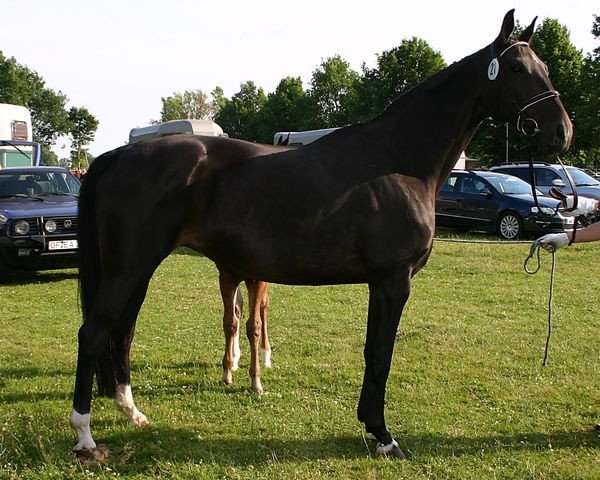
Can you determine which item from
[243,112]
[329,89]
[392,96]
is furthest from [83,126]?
[392,96]

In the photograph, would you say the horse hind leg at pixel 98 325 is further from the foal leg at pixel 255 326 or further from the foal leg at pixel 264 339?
the foal leg at pixel 264 339

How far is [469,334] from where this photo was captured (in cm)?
671

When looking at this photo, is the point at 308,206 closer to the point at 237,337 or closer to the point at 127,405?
the point at 127,405

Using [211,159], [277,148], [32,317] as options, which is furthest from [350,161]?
[32,317]

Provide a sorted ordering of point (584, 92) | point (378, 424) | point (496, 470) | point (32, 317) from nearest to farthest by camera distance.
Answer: point (496, 470)
point (378, 424)
point (32, 317)
point (584, 92)

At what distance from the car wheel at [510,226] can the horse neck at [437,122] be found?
12.4 metres

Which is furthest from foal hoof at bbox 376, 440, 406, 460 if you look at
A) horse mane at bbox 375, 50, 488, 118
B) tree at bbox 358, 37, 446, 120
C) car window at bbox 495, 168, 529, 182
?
tree at bbox 358, 37, 446, 120

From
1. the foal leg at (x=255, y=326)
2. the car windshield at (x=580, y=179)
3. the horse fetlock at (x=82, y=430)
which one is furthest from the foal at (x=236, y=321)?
the car windshield at (x=580, y=179)

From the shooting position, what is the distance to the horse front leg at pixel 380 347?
3695mm

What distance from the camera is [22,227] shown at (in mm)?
9938

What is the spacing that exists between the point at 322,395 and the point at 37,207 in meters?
7.46

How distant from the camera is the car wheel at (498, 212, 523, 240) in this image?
15.5 metres

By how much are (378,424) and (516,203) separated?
13.0 metres

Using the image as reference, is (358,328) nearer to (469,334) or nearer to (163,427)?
(469,334)
